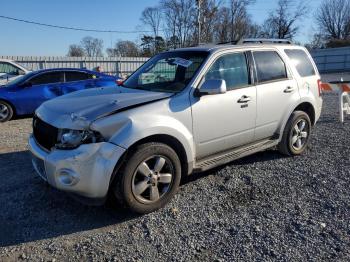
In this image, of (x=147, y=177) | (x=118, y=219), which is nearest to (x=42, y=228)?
(x=118, y=219)

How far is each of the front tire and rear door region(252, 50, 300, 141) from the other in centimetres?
165

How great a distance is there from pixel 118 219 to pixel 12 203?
1.37 metres

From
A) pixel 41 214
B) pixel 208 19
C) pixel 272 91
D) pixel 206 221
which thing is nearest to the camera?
pixel 206 221

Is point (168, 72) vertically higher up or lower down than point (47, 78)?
lower down

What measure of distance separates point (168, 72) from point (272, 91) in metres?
1.52

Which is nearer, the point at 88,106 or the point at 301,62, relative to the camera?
the point at 88,106

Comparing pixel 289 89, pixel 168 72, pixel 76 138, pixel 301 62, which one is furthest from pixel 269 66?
pixel 76 138

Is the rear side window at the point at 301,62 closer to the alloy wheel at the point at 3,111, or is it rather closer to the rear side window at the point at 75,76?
the rear side window at the point at 75,76

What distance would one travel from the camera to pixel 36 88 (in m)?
9.98

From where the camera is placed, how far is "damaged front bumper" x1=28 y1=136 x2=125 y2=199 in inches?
138

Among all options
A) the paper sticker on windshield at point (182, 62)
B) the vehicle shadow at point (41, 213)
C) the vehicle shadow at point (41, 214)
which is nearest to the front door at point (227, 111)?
the paper sticker on windshield at point (182, 62)

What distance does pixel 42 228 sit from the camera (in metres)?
3.71

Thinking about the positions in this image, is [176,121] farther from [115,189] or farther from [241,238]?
[241,238]

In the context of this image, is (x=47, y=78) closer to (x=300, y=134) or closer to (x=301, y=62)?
(x=301, y=62)
